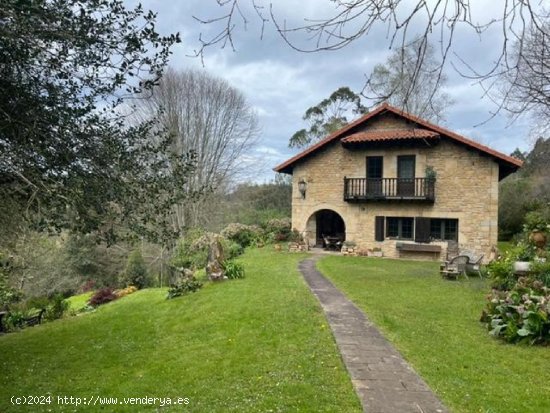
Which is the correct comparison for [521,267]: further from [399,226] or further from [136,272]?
[136,272]

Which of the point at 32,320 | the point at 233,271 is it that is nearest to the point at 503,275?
the point at 233,271

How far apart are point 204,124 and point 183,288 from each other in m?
13.3

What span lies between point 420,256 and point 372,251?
2.15 m

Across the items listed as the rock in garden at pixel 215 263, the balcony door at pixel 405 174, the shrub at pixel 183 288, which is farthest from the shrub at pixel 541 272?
the balcony door at pixel 405 174

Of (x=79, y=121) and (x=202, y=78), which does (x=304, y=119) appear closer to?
(x=202, y=78)

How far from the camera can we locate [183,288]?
1205 centimetres

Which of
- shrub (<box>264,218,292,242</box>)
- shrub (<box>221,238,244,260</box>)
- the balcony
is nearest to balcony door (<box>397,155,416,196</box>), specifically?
the balcony

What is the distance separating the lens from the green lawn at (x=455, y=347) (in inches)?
173

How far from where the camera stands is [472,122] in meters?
A: 2.57

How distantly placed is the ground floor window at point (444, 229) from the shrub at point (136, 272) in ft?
48.0

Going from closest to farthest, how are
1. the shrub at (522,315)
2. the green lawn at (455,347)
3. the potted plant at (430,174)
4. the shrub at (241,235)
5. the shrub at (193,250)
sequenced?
the green lawn at (455,347) < the shrub at (522,315) < the potted plant at (430,174) < the shrub at (193,250) < the shrub at (241,235)

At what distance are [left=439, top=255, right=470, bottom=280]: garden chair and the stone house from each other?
3198 millimetres

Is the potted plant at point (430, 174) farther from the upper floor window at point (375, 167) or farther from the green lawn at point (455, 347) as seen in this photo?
the green lawn at point (455, 347)

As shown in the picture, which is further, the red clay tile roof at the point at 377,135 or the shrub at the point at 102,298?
the red clay tile roof at the point at 377,135
